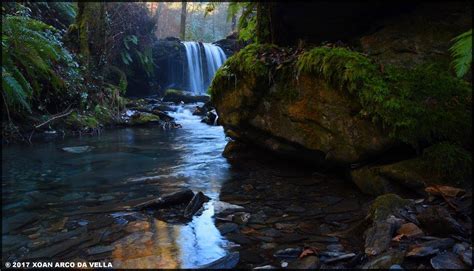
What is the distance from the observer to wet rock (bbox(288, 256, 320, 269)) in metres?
2.47

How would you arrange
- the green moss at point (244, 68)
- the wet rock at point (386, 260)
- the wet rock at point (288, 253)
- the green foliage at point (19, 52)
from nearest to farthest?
the wet rock at point (386, 260) → the wet rock at point (288, 253) → the green moss at point (244, 68) → the green foliage at point (19, 52)

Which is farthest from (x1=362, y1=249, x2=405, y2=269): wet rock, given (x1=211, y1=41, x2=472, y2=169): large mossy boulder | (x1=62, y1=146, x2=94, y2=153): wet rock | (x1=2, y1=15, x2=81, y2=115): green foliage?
(x1=62, y1=146, x2=94, y2=153): wet rock

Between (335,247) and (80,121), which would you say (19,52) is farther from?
(335,247)

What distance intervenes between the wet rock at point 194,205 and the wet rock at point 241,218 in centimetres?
42

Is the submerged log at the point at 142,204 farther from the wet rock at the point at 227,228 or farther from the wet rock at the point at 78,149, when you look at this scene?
the wet rock at the point at 78,149

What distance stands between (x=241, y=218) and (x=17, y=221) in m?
2.15

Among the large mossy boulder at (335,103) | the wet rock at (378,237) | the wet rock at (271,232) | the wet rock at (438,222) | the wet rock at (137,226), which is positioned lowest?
the wet rock at (137,226)

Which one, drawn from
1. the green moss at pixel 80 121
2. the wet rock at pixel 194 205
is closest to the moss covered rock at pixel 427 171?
the wet rock at pixel 194 205

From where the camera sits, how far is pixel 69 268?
264 cm

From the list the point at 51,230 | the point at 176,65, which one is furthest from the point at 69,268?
the point at 176,65

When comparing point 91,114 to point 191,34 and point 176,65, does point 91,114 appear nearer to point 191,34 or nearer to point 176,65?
point 176,65

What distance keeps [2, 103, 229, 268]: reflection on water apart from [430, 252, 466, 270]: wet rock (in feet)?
4.66

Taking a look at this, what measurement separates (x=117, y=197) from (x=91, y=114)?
23.8 feet

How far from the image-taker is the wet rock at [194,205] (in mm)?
3725
